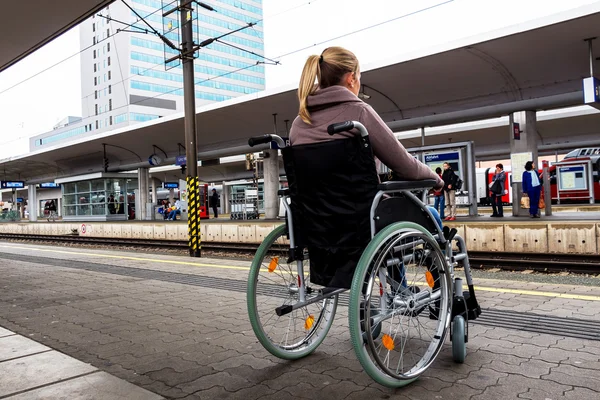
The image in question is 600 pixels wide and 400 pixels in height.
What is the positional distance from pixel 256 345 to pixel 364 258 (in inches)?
61.4

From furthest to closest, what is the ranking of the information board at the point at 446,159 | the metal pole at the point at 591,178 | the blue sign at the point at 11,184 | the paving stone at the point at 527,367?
the blue sign at the point at 11,184 → the metal pole at the point at 591,178 → the information board at the point at 446,159 → the paving stone at the point at 527,367

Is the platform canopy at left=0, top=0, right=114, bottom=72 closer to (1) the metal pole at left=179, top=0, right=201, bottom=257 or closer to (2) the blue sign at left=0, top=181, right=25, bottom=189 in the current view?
(1) the metal pole at left=179, top=0, right=201, bottom=257

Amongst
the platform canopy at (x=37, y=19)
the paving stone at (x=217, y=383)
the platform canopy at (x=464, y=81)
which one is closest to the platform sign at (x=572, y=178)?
the platform canopy at (x=464, y=81)

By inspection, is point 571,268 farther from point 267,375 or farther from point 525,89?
point 525,89

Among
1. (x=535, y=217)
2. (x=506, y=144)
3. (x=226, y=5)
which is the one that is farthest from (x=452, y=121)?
(x=226, y=5)

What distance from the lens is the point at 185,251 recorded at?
13.5 m

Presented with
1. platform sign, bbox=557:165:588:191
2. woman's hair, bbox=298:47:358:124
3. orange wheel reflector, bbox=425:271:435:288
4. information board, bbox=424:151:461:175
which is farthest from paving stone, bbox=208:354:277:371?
platform sign, bbox=557:165:588:191

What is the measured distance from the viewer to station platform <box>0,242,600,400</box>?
8.50 feet

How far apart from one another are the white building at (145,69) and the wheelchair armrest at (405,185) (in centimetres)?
8042

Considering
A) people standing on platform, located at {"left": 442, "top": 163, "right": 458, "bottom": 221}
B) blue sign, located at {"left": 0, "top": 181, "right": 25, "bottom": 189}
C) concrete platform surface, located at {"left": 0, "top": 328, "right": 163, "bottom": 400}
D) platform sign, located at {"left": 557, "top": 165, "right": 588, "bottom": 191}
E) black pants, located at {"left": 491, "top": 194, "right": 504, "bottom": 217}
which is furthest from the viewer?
blue sign, located at {"left": 0, "top": 181, "right": 25, "bottom": 189}

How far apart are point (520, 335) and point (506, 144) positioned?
2928cm

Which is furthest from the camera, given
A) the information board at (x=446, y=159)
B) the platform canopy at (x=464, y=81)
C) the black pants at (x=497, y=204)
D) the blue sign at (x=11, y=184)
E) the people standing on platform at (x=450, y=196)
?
the blue sign at (x=11, y=184)

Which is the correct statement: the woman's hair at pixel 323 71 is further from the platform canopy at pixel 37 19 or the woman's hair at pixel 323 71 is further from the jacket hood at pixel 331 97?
the platform canopy at pixel 37 19

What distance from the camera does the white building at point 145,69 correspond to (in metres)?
81.9
